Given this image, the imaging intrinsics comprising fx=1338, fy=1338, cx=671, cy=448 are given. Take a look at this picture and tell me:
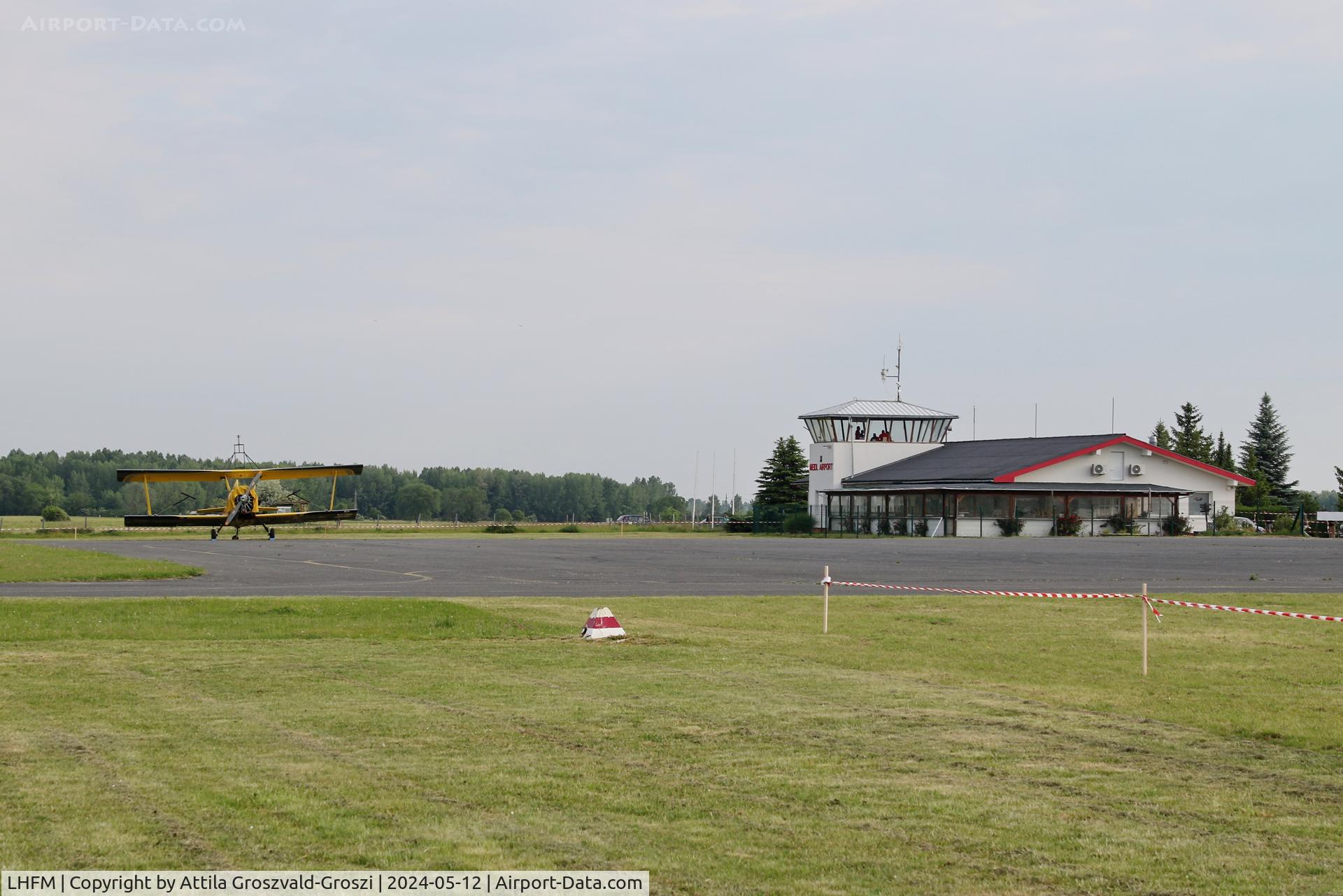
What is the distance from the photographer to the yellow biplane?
58500mm

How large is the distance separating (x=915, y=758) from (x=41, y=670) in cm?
944

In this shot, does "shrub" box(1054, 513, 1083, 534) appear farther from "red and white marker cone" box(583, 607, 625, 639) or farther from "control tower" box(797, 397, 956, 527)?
"red and white marker cone" box(583, 607, 625, 639)

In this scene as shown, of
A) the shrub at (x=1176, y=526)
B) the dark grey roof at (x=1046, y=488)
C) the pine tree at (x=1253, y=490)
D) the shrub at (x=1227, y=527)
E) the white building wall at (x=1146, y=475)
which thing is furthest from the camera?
the pine tree at (x=1253, y=490)

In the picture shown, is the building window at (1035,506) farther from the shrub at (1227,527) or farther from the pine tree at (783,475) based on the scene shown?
the pine tree at (783,475)

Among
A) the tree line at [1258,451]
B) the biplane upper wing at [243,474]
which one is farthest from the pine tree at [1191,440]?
the biplane upper wing at [243,474]

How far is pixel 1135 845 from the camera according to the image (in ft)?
24.1

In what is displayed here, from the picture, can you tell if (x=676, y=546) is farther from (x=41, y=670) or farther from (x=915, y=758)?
(x=915, y=758)

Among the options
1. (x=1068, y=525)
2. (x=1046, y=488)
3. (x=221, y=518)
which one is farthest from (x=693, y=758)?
(x=1068, y=525)

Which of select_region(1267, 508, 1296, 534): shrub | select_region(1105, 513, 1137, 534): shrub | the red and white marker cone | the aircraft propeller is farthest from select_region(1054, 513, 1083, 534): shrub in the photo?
the red and white marker cone

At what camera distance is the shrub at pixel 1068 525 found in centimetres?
7275

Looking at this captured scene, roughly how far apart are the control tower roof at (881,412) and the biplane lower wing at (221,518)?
35.9m

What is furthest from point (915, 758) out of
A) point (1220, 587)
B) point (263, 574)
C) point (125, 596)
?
point (263, 574)

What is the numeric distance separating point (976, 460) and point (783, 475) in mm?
24744

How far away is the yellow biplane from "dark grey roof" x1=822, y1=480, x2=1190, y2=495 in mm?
30523
